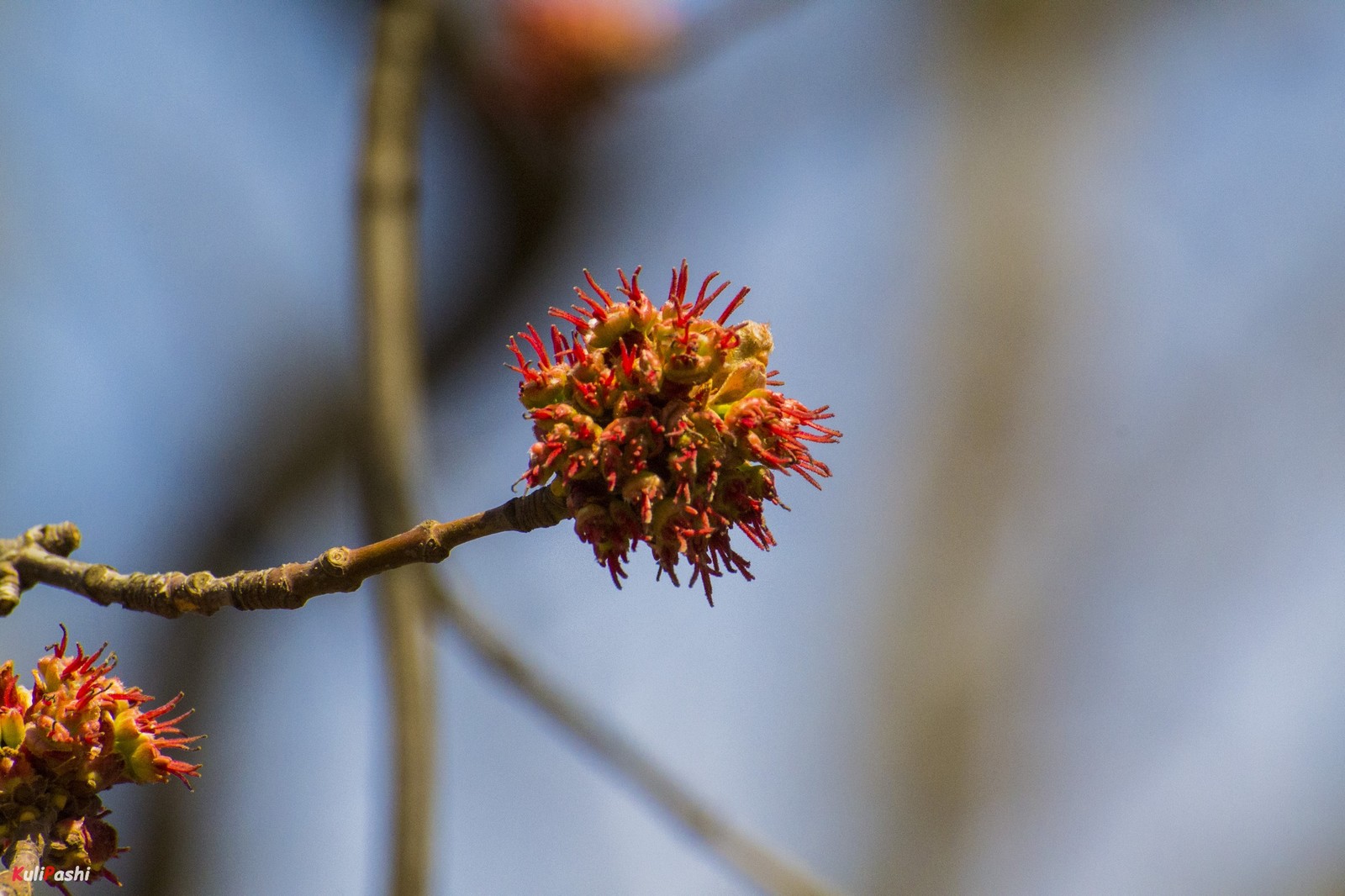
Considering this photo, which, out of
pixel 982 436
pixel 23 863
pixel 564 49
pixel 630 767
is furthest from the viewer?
pixel 982 436

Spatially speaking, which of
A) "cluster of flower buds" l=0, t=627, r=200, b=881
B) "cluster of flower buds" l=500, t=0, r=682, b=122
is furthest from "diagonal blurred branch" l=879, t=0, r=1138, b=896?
"cluster of flower buds" l=0, t=627, r=200, b=881

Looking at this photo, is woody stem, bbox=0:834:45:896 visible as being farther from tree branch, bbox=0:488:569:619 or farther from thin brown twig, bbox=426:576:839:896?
thin brown twig, bbox=426:576:839:896

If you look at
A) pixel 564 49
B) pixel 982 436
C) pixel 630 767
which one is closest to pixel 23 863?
pixel 630 767

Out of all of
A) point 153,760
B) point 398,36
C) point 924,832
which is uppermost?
point 398,36

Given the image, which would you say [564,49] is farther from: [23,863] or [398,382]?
[23,863]

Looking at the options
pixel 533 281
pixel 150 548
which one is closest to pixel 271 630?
pixel 150 548

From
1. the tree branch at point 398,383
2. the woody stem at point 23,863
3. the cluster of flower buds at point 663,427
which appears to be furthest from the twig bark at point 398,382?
the cluster of flower buds at point 663,427

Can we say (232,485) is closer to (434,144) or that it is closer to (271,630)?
(271,630)
